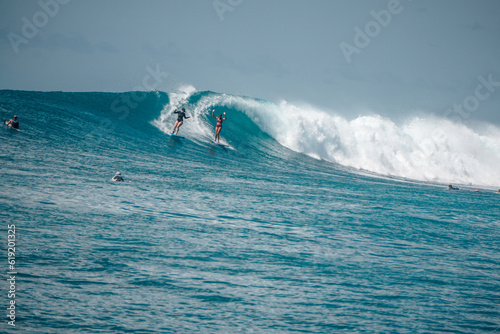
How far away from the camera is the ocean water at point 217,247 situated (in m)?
5.57

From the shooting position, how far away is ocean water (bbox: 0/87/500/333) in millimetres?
5574

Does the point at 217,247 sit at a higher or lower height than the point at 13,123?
lower

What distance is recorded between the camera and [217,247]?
8023 millimetres

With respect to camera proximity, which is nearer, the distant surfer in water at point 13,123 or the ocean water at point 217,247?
the ocean water at point 217,247

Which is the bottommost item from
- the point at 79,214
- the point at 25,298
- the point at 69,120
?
the point at 25,298

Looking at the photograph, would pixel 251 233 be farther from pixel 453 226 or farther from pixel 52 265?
pixel 453 226

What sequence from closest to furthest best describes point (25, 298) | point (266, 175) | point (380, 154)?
point (25, 298) < point (266, 175) < point (380, 154)

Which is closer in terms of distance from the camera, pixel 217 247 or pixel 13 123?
pixel 217 247

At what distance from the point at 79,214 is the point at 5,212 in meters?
1.23

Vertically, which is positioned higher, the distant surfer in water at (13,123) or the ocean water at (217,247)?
the distant surfer in water at (13,123)

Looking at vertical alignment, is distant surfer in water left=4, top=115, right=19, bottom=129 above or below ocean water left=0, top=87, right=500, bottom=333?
Result: above

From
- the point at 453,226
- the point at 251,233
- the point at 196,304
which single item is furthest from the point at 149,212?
the point at 453,226

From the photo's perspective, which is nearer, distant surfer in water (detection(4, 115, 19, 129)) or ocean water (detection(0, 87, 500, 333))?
ocean water (detection(0, 87, 500, 333))

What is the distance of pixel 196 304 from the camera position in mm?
5754
